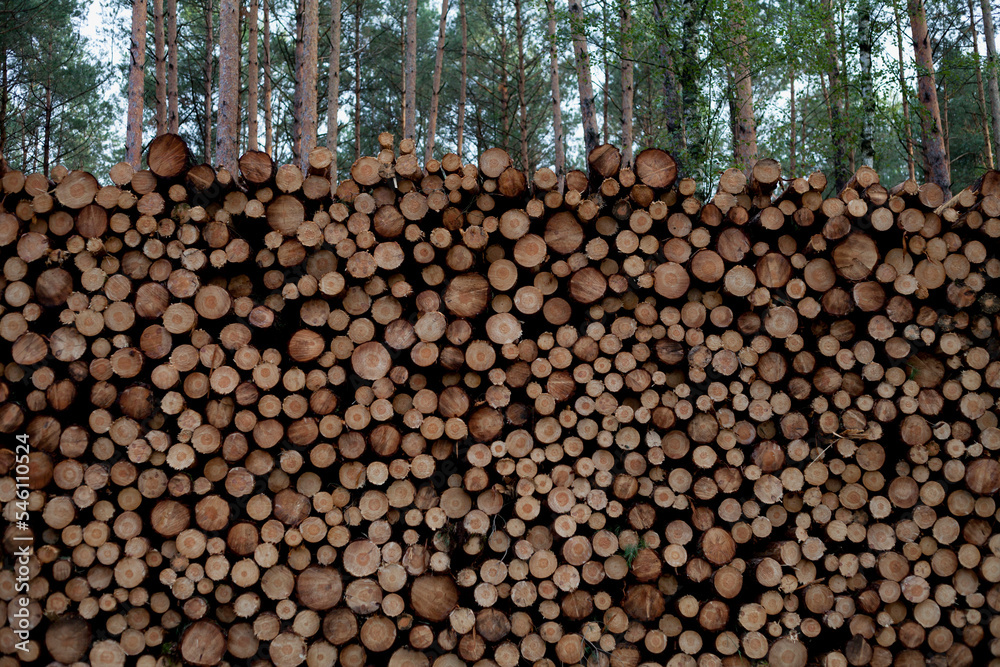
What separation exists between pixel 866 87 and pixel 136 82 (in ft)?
25.9

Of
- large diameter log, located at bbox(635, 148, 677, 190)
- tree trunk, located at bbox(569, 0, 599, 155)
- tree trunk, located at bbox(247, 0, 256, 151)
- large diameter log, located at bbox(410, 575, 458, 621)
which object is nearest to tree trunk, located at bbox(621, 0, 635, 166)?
tree trunk, located at bbox(569, 0, 599, 155)

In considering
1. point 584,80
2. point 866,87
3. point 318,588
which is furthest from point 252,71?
point 318,588

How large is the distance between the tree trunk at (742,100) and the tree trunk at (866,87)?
3.82 feet

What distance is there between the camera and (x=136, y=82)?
6973 mm

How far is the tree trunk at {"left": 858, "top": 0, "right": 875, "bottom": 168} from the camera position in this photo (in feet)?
23.7

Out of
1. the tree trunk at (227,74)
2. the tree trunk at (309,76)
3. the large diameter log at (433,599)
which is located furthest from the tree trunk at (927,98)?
the large diameter log at (433,599)

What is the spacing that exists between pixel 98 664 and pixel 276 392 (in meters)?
1.36

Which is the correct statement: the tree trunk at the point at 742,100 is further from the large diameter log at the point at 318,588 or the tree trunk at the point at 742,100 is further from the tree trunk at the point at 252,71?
the tree trunk at the point at 252,71

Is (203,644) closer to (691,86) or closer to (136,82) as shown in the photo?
(136,82)

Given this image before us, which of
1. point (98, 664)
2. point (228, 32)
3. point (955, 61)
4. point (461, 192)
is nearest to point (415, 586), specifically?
point (98, 664)

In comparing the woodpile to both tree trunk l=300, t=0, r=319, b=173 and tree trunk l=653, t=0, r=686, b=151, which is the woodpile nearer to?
tree trunk l=300, t=0, r=319, b=173

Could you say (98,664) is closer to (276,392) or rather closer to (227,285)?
(276,392)

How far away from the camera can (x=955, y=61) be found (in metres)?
7.55

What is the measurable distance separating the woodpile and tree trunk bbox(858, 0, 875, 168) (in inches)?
183
